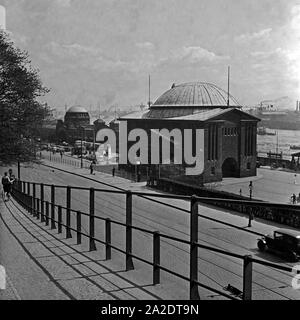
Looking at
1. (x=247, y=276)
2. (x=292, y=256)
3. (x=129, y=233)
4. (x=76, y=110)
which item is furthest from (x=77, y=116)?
(x=247, y=276)

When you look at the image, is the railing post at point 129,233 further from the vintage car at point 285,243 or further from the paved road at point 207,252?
the vintage car at point 285,243

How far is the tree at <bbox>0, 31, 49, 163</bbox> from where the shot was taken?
1567 centimetres

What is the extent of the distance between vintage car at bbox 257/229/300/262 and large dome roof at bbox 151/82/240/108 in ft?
111

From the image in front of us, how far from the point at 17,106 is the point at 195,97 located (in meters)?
23.7

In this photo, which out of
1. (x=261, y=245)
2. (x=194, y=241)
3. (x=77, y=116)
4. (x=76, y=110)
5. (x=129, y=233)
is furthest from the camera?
(x=76, y=110)

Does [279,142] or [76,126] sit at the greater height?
[76,126]

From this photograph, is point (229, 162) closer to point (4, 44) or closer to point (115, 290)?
point (4, 44)

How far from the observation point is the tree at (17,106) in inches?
617

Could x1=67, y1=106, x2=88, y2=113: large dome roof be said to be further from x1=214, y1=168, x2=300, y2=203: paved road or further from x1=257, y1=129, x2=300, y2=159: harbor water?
x1=214, y1=168, x2=300, y2=203: paved road

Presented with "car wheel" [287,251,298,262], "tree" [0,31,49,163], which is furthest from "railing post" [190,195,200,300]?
"tree" [0,31,49,163]

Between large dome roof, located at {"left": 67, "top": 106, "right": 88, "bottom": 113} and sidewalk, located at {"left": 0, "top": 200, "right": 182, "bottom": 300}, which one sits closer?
sidewalk, located at {"left": 0, "top": 200, "right": 182, "bottom": 300}

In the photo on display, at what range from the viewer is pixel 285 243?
3475mm

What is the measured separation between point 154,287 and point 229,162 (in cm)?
2521

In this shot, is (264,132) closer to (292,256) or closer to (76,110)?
(292,256)
